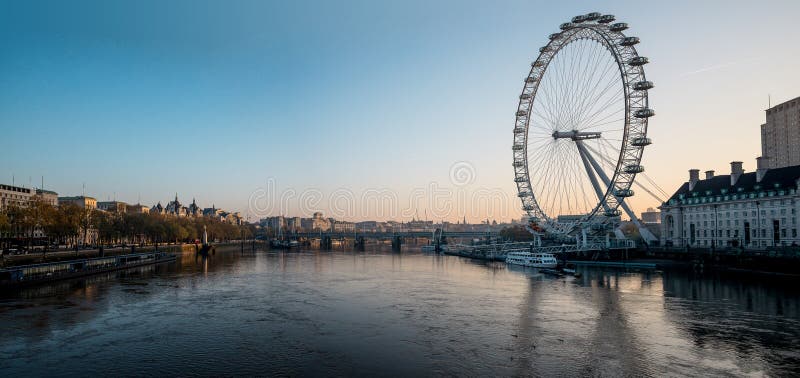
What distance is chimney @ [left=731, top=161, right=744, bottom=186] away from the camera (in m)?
77.9

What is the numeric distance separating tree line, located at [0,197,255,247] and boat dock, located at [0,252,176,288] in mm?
13396

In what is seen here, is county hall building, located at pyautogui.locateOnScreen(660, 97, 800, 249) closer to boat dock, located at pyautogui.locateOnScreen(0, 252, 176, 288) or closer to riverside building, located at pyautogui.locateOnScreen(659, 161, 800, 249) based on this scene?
riverside building, located at pyautogui.locateOnScreen(659, 161, 800, 249)

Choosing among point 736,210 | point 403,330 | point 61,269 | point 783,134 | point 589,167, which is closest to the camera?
point 403,330

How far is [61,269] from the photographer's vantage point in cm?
5675

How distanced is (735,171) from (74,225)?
361ft

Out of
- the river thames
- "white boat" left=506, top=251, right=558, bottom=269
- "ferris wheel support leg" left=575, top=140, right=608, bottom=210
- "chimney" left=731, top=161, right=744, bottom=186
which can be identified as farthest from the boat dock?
"chimney" left=731, top=161, right=744, bottom=186

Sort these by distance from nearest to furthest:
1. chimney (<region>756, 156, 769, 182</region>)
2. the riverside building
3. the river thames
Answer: the river thames
the riverside building
chimney (<region>756, 156, 769, 182</region>)

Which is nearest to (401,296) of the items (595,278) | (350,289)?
(350,289)

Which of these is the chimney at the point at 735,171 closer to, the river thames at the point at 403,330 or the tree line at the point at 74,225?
the river thames at the point at 403,330

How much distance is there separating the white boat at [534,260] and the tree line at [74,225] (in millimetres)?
76385

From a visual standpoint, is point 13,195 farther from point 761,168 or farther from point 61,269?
point 761,168

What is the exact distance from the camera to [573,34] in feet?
234

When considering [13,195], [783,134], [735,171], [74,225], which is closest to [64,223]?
[74,225]

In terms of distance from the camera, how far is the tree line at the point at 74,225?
252 ft
